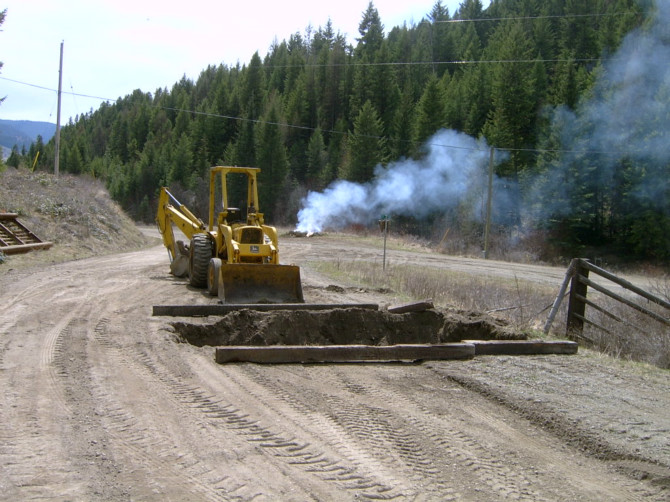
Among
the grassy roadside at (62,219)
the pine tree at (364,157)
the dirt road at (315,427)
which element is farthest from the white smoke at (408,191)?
the dirt road at (315,427)

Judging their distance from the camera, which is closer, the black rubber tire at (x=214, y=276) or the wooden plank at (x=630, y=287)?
the wooden plank at (x=630, y=287)

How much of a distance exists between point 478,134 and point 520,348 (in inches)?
2005

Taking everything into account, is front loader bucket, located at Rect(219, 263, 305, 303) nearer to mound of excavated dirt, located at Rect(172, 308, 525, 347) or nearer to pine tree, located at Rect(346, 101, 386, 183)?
mound of excavated dirt, located at Rect(172, 308, 525, 347)

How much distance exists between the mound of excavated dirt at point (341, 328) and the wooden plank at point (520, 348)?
3.32 ft

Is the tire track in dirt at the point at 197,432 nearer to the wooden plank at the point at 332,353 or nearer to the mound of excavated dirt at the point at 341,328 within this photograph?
the wooden plank at the point at 332,353

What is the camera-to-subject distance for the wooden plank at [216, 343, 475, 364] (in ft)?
25.4

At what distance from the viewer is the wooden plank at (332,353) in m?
7.75

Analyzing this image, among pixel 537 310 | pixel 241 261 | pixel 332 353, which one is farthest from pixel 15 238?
pixel 332 353

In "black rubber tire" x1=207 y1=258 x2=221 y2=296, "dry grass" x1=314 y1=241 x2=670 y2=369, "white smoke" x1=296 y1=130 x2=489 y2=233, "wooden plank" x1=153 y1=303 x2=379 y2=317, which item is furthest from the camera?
"white smoke" x1=296 y1=130 x2=489 y2=233

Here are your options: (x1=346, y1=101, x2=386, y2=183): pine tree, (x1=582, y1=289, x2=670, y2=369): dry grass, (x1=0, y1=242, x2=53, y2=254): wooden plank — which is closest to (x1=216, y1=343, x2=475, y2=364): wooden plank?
(x1=582, y1=289, x2=670, y2=369): dry grass

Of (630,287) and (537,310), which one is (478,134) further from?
(630,287)

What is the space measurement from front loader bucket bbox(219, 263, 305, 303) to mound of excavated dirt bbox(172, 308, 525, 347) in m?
2.18

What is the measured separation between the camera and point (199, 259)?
49.0 feet

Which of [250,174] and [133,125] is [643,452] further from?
[133,125]
